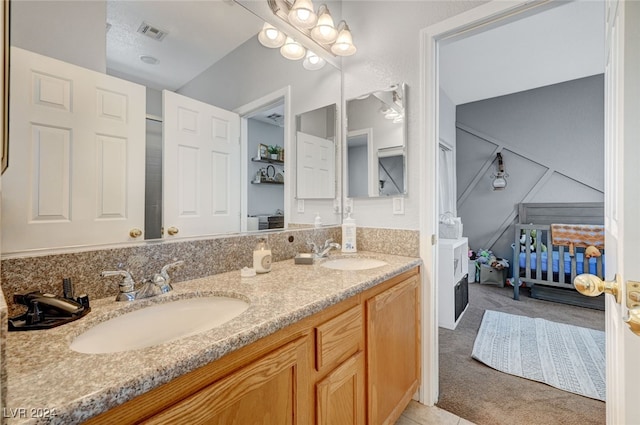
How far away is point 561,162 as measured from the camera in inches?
153

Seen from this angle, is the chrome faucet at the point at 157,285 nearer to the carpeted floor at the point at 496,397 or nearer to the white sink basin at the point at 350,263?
the white sink basin at the point at 350,263

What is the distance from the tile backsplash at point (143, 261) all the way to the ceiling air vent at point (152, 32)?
0.83 metres

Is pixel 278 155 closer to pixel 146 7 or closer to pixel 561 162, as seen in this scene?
pixel 146 7

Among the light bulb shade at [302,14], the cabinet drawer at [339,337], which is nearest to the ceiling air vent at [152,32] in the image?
the light bulb shade at [302,14]

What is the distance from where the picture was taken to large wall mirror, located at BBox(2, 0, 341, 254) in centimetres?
89

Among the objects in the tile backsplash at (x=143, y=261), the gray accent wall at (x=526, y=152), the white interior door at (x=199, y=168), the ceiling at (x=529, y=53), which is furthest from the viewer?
the gray accent wall at (x=526, y=152)

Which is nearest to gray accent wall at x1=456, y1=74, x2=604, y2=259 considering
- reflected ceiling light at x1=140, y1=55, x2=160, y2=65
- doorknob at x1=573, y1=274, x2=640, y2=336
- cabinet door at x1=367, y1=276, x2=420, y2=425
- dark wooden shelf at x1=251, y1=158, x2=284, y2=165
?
cabinet door at x1=367, y1=276, x2=420, y2=425

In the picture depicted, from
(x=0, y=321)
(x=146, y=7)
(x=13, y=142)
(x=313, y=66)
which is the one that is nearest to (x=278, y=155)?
(x=313, y=66)

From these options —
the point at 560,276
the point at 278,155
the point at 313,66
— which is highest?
the point at 313,66

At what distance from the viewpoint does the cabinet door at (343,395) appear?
2.97ft

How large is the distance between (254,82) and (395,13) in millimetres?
1000

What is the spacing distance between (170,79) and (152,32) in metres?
0.19

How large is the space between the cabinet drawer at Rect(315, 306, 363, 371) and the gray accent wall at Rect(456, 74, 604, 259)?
4.15 meters

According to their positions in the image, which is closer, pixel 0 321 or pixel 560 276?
pixel 0 321
